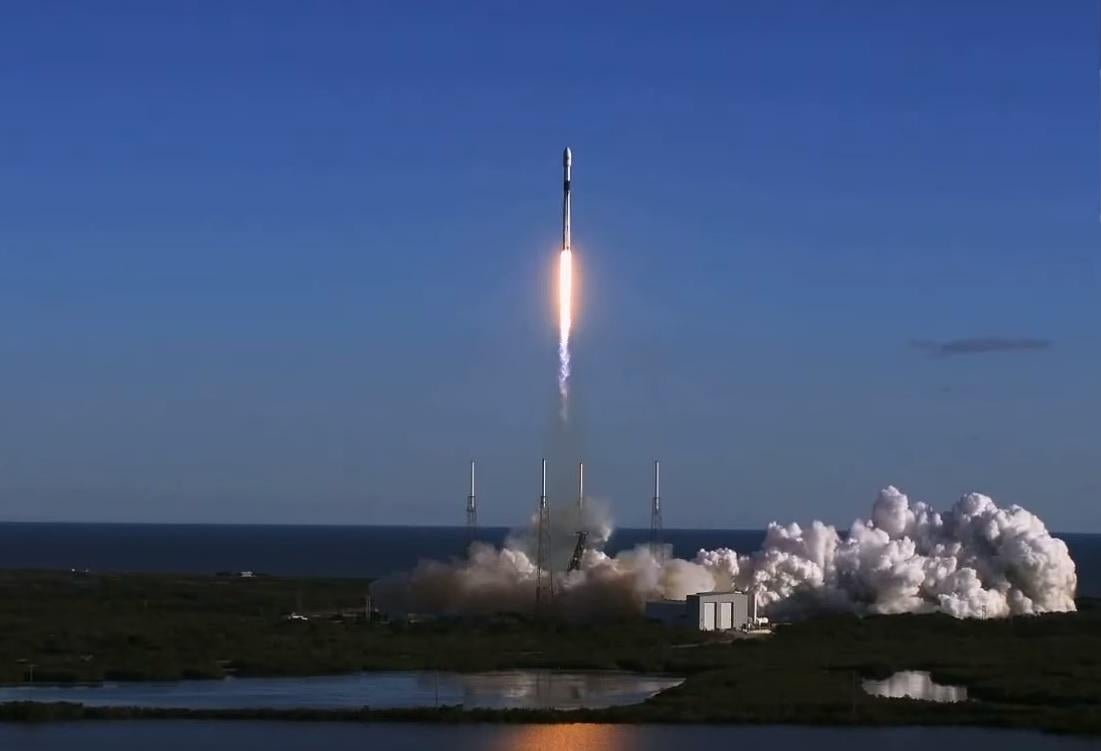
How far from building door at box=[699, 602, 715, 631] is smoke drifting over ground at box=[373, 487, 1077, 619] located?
5.42 m

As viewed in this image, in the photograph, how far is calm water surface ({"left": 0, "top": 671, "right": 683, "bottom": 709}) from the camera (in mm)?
56688

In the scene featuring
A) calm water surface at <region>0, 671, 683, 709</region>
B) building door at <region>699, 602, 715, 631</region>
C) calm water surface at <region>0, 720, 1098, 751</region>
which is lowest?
calm water surface at <region>0, 720, 1098, 751</region>

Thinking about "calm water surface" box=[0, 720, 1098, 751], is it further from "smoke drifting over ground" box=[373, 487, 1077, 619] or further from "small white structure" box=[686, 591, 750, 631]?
"smoke drifting over ground" box=[373, 487, 1077, 619]

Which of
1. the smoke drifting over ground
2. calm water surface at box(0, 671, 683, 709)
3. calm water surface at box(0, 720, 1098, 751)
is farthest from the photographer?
the smoke drifting over ground

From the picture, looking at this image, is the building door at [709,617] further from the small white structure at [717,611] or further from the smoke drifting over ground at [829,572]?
the smoke drifting over ground at [829,572]

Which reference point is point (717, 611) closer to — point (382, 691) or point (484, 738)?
point (382, 691)

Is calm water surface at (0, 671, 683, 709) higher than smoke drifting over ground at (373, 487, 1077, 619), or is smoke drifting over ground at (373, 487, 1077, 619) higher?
smoke drifting over ground at (373, 487, 1077, 619)

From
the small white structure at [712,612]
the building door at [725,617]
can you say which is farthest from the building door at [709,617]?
Result: the building door at [725,617]

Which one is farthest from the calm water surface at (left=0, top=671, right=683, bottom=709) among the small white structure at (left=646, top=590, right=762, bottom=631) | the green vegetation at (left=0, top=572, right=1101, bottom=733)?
the small white structure at (left=646, top=590, right=762, bottom=631)

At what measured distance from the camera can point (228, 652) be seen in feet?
232

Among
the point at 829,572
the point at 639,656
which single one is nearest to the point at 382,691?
the point at 639,656

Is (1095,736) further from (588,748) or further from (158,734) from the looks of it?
(158,734)

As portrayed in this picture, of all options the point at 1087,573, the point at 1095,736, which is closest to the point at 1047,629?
the point at 1095,736

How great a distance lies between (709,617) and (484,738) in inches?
1197
